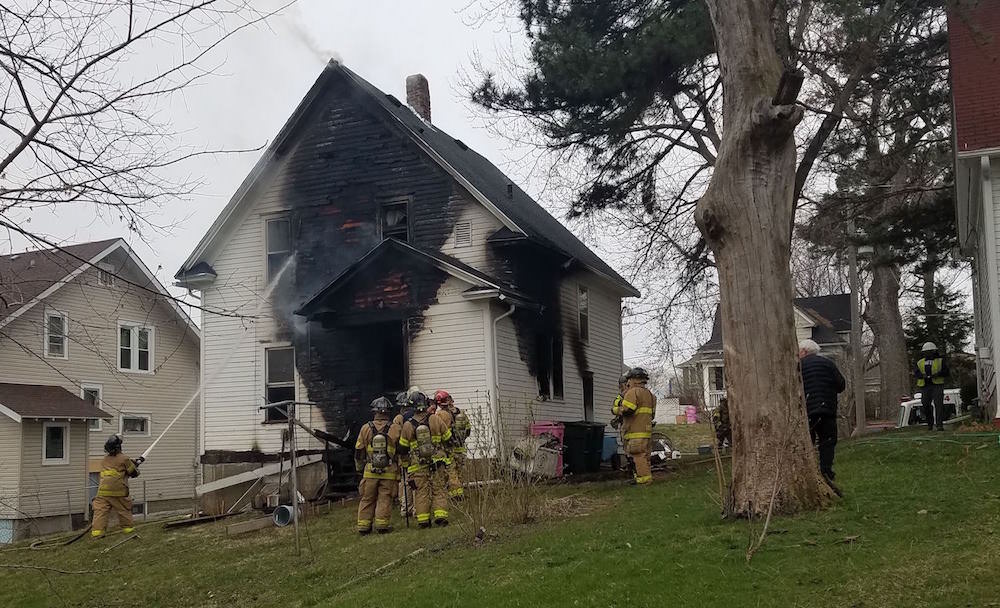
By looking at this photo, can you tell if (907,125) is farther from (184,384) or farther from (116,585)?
(184,384)

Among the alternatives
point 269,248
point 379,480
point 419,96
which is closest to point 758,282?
point 379,480

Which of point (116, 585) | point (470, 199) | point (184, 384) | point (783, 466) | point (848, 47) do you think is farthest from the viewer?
point (184, 384)

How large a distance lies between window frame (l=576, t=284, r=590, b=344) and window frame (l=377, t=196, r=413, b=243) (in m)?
5.34

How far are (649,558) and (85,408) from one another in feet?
77.8

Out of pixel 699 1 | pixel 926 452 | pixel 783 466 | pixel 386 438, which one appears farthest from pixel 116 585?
pixel 699 1

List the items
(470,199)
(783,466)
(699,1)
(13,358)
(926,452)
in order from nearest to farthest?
1. (783,466)
2. (926,452)
3. (699,1)
4. (470,199)
5. (13,358)

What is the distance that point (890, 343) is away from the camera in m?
27.2

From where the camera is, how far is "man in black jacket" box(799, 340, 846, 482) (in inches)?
423

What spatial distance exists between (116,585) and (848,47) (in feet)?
44.2

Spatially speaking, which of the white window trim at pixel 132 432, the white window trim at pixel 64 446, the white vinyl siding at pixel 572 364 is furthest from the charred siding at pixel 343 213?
the white window trim at pixel 132 432

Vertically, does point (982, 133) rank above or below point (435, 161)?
below

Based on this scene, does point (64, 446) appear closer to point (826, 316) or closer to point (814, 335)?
point (814, 335)

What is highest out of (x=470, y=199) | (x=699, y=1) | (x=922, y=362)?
(x=699, y=1)

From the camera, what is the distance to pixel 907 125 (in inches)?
726
